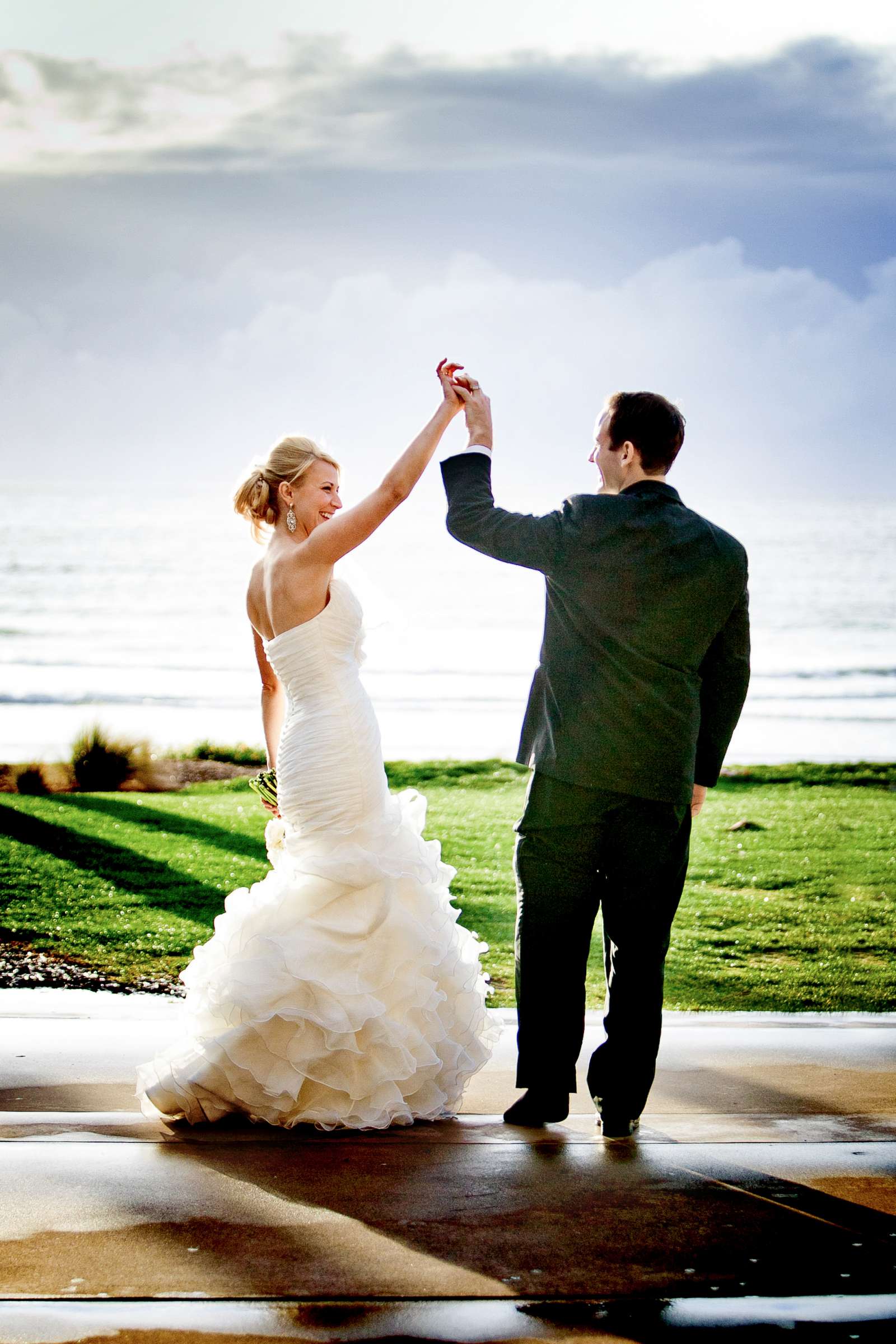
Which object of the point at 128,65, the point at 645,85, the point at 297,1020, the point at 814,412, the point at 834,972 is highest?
the point at 645,85

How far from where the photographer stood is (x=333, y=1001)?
3357mm

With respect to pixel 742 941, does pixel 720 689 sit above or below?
above

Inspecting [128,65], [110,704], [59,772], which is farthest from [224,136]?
[59,772]

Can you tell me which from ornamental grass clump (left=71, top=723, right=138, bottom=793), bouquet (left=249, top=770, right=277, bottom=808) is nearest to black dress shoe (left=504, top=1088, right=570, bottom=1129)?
bouquet (left=249, top=770, right=277, bottom=808)

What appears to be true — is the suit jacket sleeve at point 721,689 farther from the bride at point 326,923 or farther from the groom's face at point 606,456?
the bride at point 326,923

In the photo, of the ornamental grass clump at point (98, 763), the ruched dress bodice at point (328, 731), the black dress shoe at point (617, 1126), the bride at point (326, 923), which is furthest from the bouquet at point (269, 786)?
the ornamental grass clump at point (98, 763)

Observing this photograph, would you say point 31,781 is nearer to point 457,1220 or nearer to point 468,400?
point 468,400

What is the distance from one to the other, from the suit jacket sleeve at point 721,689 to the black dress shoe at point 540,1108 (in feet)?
3.07

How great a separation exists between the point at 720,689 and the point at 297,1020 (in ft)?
4.68

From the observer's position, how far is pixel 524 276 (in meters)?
92.8

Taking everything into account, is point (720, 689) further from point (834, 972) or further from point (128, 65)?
point (128, 65)

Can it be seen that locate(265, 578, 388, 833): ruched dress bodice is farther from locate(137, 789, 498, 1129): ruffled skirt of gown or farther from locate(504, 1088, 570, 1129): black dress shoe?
locate(504, 1088, 570, 1129): black dress shoe

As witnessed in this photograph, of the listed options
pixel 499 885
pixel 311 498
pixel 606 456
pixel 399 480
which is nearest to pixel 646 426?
pixel 606 456

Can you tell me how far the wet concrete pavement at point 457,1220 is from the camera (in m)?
2.25
